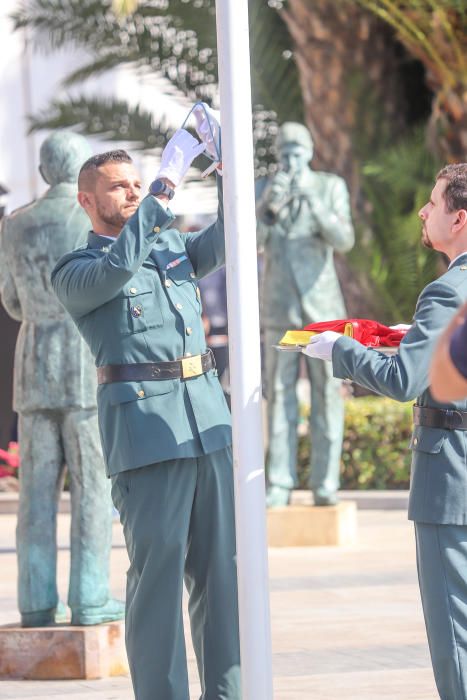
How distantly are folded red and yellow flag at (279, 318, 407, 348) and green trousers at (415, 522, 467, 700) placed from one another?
1.74 ft

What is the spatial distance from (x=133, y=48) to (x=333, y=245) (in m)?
5.90

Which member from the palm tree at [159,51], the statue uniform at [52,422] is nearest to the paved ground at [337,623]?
the statue uniform at [52,422]

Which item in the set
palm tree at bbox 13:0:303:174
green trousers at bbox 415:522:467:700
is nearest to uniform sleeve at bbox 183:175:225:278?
green trousers at bbox 415:522:467:700

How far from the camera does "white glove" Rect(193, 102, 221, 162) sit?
4.33 m

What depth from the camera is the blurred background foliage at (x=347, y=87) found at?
12.5m

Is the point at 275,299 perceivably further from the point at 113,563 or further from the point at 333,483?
the point at 113,563

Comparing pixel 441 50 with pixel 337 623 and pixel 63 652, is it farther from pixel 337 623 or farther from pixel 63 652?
pixel 63 652

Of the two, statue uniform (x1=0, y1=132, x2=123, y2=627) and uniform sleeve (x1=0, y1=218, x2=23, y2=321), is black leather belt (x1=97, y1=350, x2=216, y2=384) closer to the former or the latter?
statue uniform (x1=0, y1=132, x2=123, y2=627)

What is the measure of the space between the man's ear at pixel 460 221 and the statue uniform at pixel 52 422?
2039mm

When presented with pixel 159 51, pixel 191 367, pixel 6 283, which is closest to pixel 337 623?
pixel 6 283

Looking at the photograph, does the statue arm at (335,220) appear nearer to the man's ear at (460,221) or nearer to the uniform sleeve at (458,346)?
the man's ear at (460,221)

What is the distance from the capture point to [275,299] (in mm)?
9031

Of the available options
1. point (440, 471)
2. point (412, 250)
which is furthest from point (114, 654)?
point (412, 250)

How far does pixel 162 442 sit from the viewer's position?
4.35 meters
